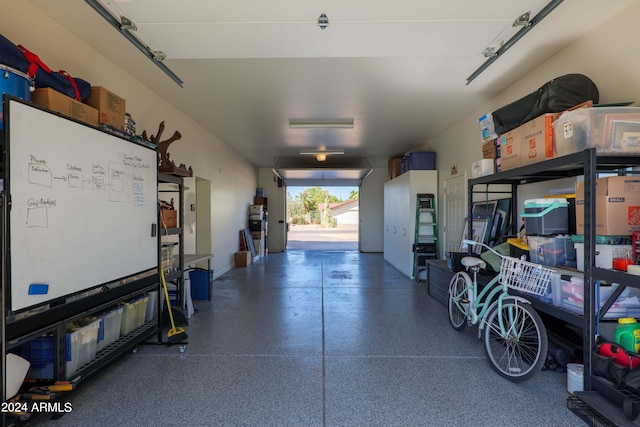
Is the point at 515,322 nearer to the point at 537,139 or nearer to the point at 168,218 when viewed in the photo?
the point at 537,139

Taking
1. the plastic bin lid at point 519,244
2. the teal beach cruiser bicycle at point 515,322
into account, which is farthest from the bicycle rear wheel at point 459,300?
the plastic bin lid at point 519,244

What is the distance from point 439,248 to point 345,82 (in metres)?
3.99

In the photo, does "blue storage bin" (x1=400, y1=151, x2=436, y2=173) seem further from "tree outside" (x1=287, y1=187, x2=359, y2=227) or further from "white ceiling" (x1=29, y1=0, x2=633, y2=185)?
"tree outside" (x1=287, y1=187, x2=359, y2=227)

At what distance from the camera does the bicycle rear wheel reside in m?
3.36

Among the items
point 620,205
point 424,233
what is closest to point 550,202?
point 620,205

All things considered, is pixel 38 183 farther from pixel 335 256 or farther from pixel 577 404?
pixel 335 256

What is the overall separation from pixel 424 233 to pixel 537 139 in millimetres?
Answer: 3963

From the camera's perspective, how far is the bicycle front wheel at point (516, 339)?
238 cm

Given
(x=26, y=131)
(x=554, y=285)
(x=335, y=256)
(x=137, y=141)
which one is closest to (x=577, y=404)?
(x=554, y=285)

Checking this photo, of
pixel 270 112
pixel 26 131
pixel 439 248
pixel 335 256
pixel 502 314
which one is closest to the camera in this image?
pixel 26 131

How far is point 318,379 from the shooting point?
8.29 feet

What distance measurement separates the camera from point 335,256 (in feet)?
31.8

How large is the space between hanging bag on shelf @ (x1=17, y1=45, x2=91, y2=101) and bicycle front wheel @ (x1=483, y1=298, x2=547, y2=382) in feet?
12.2

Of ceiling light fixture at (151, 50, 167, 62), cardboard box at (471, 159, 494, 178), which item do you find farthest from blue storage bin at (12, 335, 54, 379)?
cardboard box at (471, 159, 494, 178)
